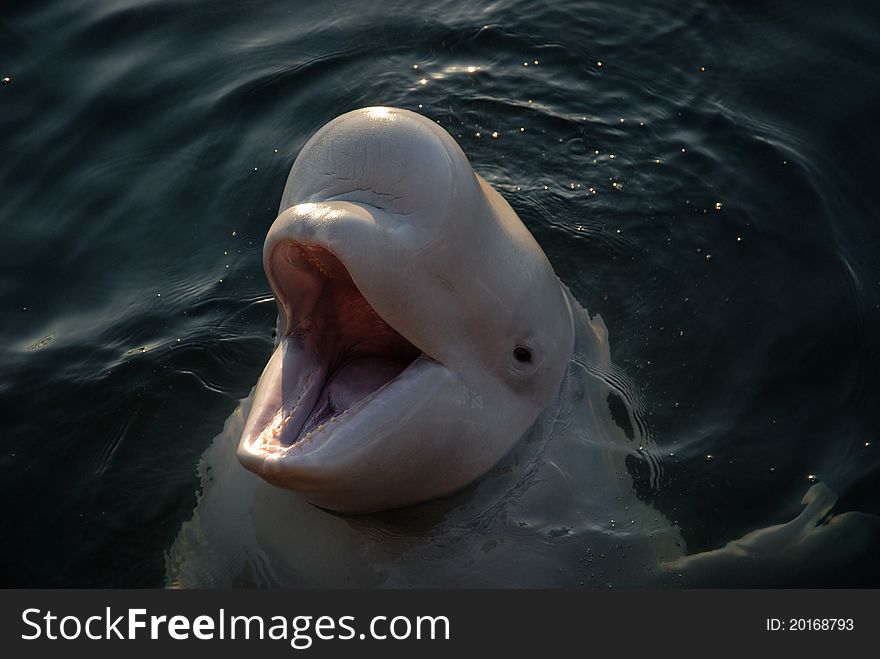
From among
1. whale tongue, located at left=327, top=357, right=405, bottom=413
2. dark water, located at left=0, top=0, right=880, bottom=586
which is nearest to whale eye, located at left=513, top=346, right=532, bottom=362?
whale tongue, located at left=327, top=357, right=405, bottom=413

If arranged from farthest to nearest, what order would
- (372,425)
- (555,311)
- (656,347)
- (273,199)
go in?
1. (273,199)
2. (656,347)
3. (555,311)
4. (372,425)

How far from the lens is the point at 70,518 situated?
20.9 ft

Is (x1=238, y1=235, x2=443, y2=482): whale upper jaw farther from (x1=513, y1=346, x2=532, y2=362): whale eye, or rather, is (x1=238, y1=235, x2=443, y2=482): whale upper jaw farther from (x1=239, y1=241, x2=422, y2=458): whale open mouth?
(x1=513, y1=346, x2=532, y2=362): whale eye

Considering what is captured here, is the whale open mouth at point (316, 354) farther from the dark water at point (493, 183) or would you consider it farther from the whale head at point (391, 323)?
the dark water at point (493, 183)

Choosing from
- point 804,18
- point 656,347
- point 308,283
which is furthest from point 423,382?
point 804,18

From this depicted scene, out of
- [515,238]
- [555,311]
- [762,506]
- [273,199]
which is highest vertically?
[515,238]

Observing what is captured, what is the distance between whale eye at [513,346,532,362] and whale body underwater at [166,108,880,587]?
0.01 meters

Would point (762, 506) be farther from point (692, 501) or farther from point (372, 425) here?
Answer: point (372, 425)

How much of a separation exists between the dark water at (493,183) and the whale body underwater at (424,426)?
0.62 meters

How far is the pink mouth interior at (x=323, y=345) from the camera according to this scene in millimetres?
4766

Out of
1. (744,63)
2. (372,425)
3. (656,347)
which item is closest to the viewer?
(372,425)

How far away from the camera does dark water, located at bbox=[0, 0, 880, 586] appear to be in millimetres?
6531

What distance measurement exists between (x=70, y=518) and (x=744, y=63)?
6433 millimetres

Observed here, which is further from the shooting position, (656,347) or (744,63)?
(744,63)
